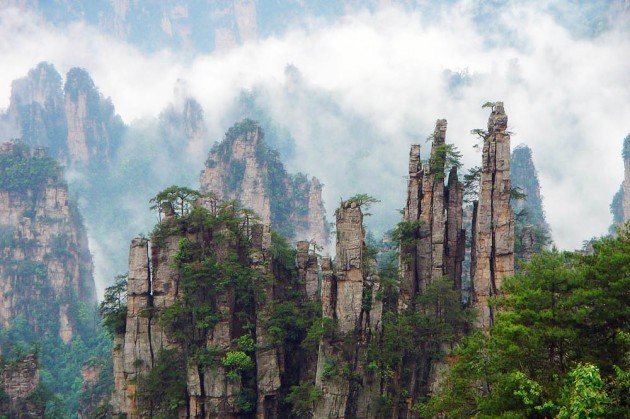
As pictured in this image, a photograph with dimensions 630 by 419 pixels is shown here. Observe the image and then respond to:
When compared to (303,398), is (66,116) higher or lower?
higher

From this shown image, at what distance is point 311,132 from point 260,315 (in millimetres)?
105875

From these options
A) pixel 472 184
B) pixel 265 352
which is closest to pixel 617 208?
pixel 472 184

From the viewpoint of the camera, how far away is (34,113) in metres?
129

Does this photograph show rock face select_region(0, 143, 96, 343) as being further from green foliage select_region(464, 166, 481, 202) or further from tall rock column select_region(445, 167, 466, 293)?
green foliage select_region(464, 166, 481, 202)

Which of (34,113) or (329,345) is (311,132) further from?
(329,345)

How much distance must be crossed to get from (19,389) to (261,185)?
41.1m

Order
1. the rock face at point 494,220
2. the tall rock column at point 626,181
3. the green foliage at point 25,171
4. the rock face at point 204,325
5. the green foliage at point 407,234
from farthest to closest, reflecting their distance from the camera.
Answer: the green foliage at point 25,171 → the tall rock column at point 626,181 → the green foliage at point 407,234 → the rock face at point 204,325 → the rock face at point 494,220

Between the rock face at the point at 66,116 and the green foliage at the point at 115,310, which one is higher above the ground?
the rock face at the point at 66,116

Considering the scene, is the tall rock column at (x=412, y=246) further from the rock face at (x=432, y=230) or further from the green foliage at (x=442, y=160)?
the green foliage at (x=442, y=160)

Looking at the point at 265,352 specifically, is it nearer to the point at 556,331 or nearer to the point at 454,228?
the point at 454,228

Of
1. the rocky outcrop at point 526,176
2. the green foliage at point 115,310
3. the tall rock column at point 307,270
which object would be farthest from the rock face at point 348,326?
the rocky outcrop at point 526,176

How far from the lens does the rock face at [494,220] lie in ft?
98.3

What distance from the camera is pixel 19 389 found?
1492 inches

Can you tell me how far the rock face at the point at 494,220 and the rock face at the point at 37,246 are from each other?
5691cm
